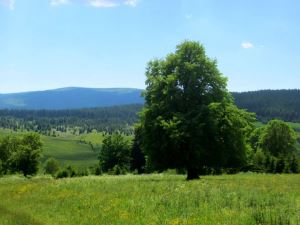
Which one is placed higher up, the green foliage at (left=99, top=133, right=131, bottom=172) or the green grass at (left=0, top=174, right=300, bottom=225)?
the green grass at (left=0, top=174, right=300, bottom=225)

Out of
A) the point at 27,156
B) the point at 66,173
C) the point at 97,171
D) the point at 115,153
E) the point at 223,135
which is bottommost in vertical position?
the point at 97,171

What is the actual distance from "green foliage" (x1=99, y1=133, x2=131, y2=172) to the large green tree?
219ft

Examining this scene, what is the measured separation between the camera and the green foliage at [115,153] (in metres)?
107

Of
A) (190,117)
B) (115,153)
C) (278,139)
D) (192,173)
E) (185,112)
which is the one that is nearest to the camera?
(190,117)

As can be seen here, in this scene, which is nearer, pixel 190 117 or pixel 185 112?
pixel 190 117

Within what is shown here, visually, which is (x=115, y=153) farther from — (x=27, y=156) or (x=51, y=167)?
(x=51, y=167)

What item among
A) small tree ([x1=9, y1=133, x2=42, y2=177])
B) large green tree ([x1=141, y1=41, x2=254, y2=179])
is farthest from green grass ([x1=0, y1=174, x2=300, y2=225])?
small tree ([x1=9, y1=133, x2=42, y2=177])

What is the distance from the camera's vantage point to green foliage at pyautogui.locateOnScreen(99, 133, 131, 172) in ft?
351

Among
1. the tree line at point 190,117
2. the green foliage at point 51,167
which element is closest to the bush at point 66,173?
the green foliage at point 51,167

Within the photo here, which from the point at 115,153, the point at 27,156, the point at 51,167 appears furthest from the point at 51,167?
the point at 115,153

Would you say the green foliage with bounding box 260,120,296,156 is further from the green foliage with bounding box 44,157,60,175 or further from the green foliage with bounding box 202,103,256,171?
the green foliage with bounding box 44,157,60,175

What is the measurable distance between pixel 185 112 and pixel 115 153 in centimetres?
7075

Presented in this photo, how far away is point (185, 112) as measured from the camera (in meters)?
39.1

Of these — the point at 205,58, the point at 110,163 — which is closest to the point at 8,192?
the point at 205,58
